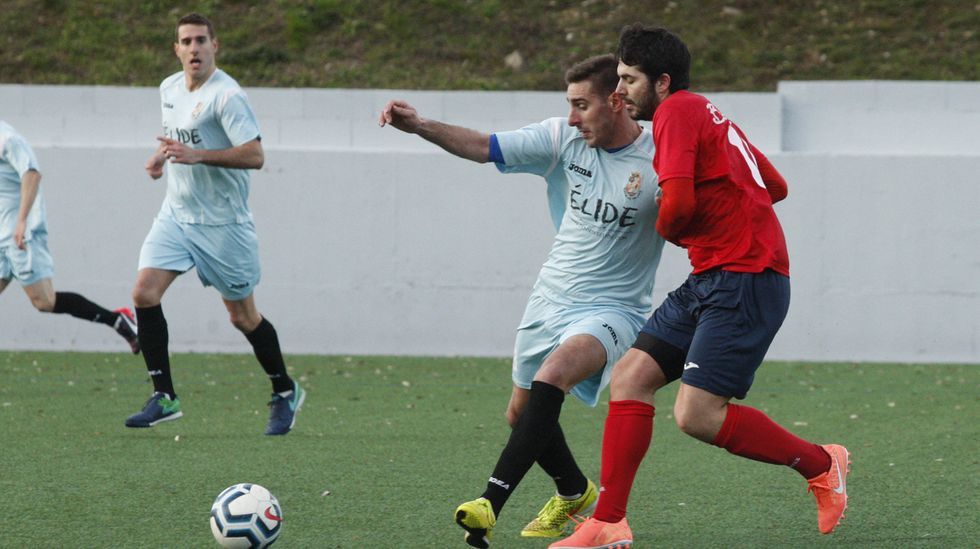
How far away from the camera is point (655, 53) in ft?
13.6

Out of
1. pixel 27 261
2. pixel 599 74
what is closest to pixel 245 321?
pixel 27 261

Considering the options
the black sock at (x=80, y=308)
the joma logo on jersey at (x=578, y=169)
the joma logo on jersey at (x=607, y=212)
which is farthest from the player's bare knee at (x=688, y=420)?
the black sock at (x=80, y=308)

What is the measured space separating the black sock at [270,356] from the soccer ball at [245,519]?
8.49 ft

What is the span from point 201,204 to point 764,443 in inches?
135

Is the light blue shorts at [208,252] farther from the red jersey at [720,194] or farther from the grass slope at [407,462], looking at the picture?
the red jersey at [720,194]

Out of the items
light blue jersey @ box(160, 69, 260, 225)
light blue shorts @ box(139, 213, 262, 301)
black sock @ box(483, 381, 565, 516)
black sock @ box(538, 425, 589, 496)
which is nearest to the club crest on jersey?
black sock @ box(483, 381, 565, 516)

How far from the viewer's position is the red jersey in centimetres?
403

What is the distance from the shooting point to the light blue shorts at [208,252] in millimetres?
6512

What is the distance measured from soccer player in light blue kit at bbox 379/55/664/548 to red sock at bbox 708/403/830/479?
0.51 meters

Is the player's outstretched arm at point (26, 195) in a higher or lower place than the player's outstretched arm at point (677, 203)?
lower

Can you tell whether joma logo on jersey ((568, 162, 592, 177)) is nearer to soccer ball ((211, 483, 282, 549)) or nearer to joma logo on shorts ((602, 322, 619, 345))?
joma logo on shorts ((602, 322, 619, 345))

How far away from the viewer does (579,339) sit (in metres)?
4.50

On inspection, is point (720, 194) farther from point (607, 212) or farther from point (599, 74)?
point (599, 74)

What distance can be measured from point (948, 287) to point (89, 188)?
286 inches
